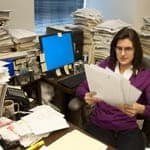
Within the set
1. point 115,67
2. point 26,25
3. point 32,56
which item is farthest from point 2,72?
point 26,25

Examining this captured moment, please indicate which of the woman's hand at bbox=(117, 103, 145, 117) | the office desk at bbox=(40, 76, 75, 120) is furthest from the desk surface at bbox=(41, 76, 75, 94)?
the woman's hand at bbox=(117, 103, 145, 117)

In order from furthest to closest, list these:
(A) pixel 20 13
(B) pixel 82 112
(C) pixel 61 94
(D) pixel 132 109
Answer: (A) pixel 20 13 → (C) pixel 61 94 → (B) pixel 82 112 → (D) pixel 132 109

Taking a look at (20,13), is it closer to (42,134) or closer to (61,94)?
(61,94)

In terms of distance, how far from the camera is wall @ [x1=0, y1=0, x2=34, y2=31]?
2.58m

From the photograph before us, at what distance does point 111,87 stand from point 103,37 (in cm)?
128

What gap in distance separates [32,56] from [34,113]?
100 cm

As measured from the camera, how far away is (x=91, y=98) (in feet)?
6.07

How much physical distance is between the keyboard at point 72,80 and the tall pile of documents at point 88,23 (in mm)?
460

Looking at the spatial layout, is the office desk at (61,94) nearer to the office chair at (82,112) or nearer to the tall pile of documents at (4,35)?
the office chair at (82,112)

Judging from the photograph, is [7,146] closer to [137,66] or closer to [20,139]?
[20,139]

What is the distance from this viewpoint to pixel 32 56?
2553 mm

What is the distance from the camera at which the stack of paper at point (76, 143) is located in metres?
1.39

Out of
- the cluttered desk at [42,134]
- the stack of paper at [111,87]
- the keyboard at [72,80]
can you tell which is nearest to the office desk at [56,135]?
the cluttered desk at [42,134]

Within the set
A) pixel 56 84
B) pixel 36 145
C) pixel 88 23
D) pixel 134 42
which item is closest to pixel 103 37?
pixel 88 23
